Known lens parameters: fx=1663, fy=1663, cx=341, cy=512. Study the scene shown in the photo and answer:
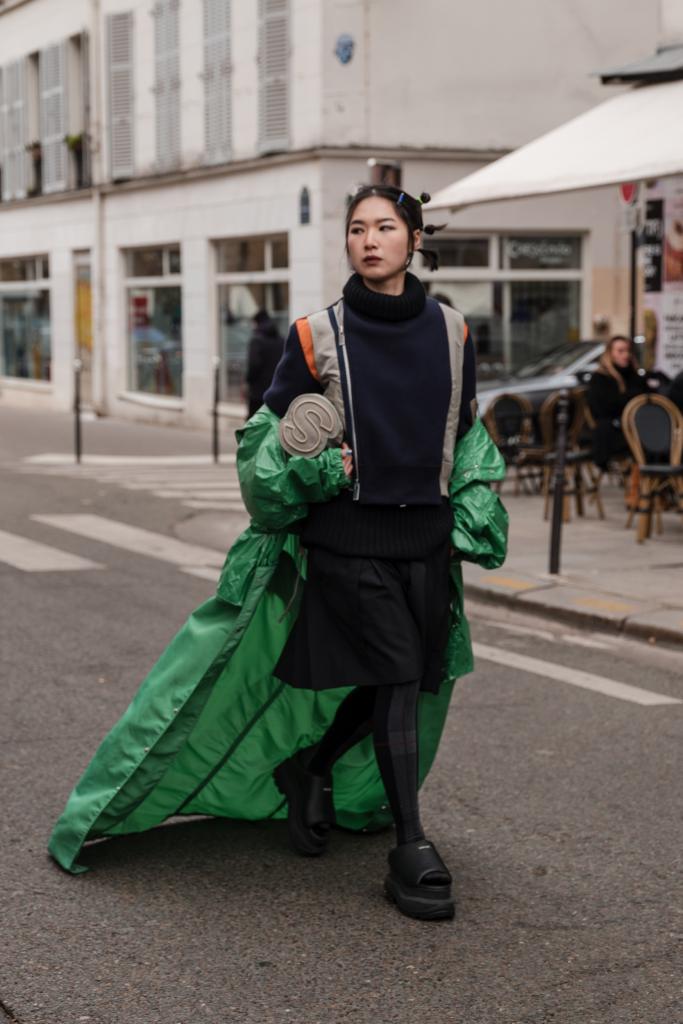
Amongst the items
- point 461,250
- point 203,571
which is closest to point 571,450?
point 203,571

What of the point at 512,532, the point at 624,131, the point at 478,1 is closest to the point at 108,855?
the point at 512,532

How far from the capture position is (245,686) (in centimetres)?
460

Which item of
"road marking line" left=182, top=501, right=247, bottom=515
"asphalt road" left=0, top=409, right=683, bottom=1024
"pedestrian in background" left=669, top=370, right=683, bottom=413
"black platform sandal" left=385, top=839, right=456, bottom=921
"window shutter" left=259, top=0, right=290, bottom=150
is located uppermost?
"window shutter" left=259, top=0, right=290, bottom=150

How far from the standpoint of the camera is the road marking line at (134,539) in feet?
36.6

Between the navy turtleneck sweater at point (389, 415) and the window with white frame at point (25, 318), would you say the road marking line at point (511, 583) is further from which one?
the window with white frame at point (25, 318)

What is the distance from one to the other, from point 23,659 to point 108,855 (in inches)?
117

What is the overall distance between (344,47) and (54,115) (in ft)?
31.5

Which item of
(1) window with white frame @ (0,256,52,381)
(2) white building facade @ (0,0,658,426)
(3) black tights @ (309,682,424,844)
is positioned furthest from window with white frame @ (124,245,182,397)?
(3) black tights @ (309,682,424,844)

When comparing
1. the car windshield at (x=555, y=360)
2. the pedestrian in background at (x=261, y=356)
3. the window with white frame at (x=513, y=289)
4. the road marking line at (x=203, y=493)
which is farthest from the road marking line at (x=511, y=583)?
the window with white frame at (x=513, y=289)

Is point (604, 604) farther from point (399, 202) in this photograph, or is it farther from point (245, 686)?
point (399, 202)

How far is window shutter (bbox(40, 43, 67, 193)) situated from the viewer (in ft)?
91.8

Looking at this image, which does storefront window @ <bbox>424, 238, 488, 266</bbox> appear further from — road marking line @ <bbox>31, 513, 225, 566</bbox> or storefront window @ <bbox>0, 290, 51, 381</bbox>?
storefront window @ <bbox>0, 290, 51, 381</bbox>

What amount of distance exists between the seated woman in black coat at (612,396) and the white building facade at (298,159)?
20.2 ft

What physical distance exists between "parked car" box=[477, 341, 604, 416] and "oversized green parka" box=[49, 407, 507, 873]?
12307 mm
